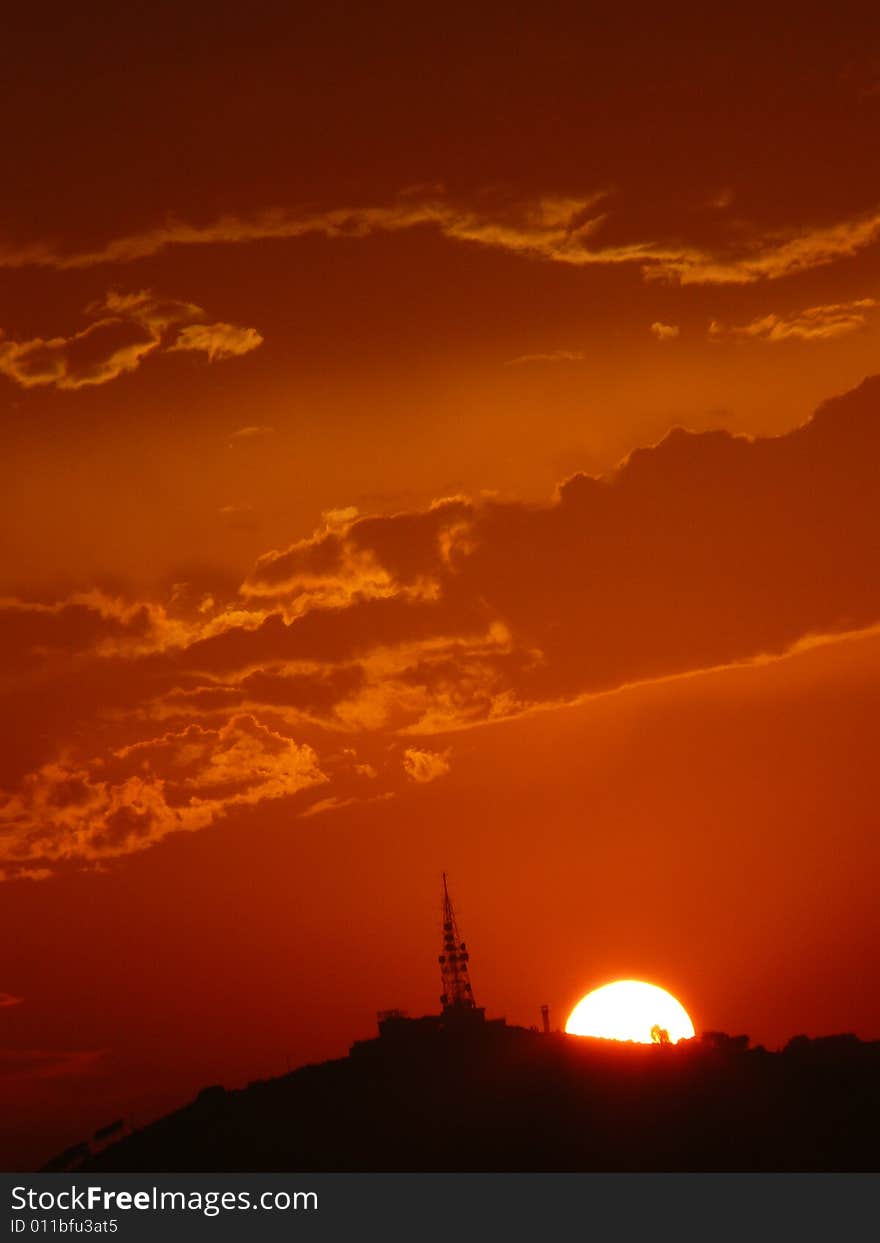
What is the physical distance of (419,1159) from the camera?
11450cm

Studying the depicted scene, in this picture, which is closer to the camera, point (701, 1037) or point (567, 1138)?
point (567, 1138)

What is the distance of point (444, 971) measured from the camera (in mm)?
158250

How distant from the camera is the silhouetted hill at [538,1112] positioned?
11419cm

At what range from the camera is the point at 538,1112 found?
11894 cm

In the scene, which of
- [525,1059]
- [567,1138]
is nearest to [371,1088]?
[525,1059]

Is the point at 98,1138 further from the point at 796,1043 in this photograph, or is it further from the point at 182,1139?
the point at 796,1043

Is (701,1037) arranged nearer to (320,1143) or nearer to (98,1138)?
(320,1143)

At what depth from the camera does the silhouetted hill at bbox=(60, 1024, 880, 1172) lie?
375 feet

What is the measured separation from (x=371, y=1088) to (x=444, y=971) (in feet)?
96.2
